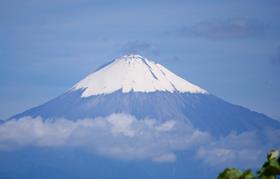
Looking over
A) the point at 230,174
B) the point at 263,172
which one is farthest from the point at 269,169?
the point at 230,174

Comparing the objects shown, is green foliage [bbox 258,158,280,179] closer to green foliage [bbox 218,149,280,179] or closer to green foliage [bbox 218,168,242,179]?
green foliage [bbox 218,149,280,179]

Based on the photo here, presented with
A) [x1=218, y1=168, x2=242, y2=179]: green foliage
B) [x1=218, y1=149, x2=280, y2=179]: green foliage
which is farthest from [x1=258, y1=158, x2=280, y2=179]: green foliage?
[x1=218, y1=168, x2=242, y2=179]: green foliage

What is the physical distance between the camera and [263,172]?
7254mm

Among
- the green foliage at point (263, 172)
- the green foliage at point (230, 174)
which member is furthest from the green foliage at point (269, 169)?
the green foliage at point (230, 174)

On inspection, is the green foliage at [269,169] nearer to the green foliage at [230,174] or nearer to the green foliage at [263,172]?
the green foliage at [263,172]

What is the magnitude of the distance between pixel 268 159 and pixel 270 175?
0.14m

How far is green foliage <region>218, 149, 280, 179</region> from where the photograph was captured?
725 centimetres

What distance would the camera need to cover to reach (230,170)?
7332mm

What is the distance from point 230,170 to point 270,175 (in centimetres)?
35

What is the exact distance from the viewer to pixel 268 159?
730cm

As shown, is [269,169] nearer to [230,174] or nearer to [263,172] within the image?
[263,172]

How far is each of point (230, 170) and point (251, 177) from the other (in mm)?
201

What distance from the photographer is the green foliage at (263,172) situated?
7246 mm

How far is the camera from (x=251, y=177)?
23.8 feet
